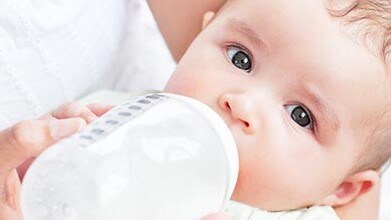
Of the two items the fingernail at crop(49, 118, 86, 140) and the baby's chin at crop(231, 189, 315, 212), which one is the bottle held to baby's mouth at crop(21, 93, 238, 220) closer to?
the fingernail at crop(49, 118, 86, 140)

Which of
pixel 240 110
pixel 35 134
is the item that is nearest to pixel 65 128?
pixel 35 134

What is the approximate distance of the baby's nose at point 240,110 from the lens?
1.07 metres

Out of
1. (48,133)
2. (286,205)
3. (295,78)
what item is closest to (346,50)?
(295,78)

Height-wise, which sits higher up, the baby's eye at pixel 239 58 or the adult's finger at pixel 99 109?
the baby's eye at pixel 239 58

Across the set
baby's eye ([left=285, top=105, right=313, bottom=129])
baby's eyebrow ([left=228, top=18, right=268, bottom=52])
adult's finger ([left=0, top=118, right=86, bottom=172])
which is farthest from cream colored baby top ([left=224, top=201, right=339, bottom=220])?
adult's finger ([left=0, top=118, right=86, bottom=172])

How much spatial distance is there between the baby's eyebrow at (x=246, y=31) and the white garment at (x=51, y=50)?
0.32m

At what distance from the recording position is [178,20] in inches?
60.1

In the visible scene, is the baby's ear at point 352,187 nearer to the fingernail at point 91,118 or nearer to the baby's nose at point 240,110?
the baby's nose at point 240,110

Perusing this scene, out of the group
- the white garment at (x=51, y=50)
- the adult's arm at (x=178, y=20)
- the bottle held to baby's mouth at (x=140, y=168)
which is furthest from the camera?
the adult's arm at (x=178, y=20)

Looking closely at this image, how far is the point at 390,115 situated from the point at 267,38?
0.81ft

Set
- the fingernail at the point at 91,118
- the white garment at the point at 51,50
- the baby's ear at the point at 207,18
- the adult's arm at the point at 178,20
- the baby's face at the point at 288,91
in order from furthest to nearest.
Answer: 1. the adult's arm at the point at 178,20
2. the baby's ear at the point at 207,18
3. the white garment at the point at 51,50
4. the baby's face at the point at 288,91
5. the fingernail at the point at 91,118

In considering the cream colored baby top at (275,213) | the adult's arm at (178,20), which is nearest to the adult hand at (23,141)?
the cream colored baby top at (275,213)

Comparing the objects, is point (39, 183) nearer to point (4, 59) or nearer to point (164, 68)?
point (4, 59)

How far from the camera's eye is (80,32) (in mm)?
1388
